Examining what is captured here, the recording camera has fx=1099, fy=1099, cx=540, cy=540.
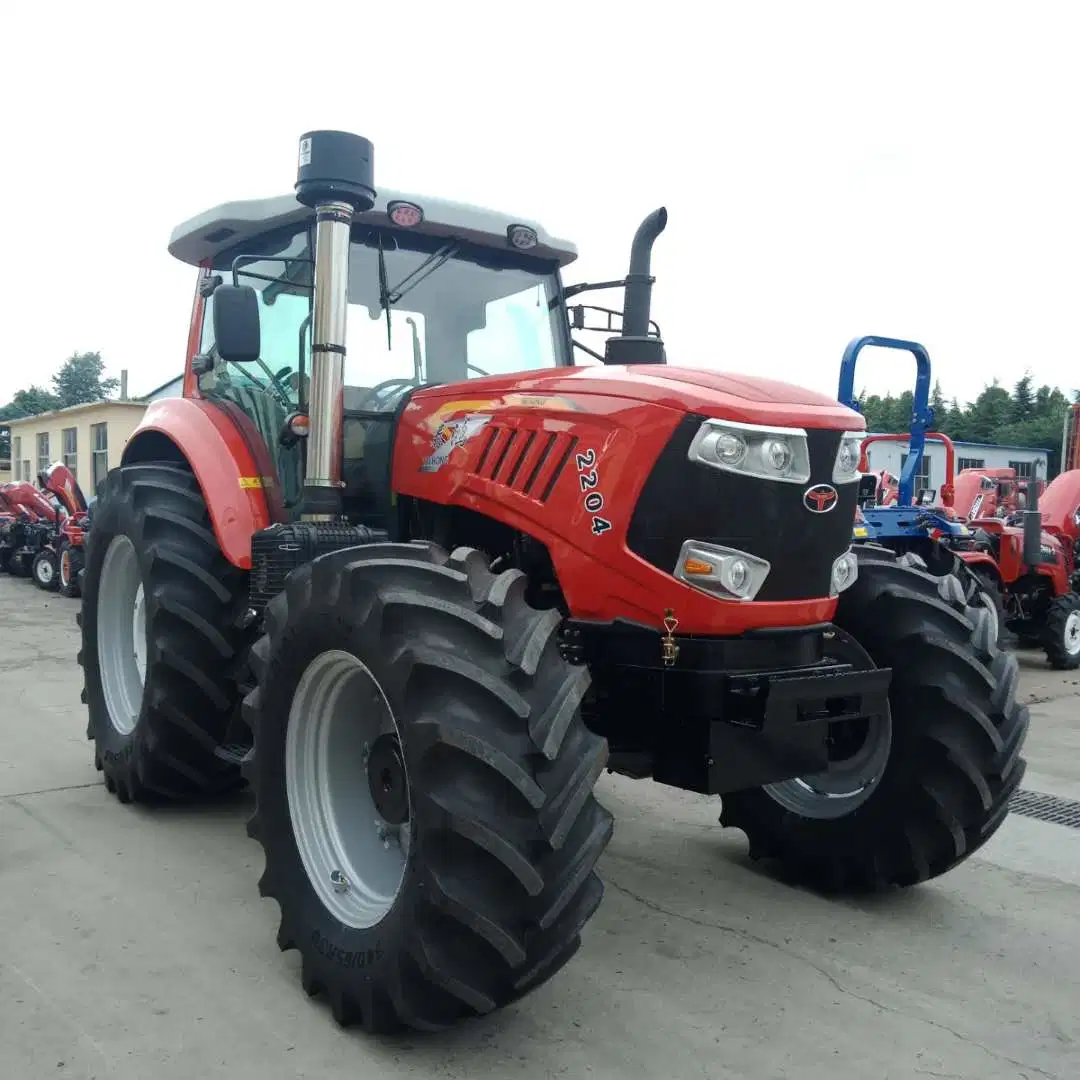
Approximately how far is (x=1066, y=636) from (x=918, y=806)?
7.18 metres

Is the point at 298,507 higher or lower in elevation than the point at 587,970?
higher

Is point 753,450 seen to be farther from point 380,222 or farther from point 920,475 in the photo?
point 920,475

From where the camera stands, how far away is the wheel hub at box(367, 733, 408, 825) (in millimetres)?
3094

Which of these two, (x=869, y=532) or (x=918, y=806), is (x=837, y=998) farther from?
(x=869, y=532)

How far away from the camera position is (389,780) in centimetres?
314

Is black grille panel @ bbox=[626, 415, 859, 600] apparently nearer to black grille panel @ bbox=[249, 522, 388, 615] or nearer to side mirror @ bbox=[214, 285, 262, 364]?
black grille panel @ bbox=[249, 522, 388, 615]

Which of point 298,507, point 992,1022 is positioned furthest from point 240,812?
point 992,1022

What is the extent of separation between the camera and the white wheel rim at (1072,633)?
9.99 metres

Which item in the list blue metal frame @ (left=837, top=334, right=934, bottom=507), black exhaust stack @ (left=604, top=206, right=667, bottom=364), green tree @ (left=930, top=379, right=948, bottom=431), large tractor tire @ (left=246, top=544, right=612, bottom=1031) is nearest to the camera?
large tractor tire @ (left=246, top=544, right=612, bottom=1031)

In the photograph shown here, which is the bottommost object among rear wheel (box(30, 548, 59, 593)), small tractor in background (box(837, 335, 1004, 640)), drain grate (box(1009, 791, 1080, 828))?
rear wheel (box(30, 548, 59, 593))

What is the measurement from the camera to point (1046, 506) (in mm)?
11570

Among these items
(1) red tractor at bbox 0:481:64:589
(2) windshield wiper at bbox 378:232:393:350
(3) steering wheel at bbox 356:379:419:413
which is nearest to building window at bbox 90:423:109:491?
(1) red tractor at bbox 0:481:64:589

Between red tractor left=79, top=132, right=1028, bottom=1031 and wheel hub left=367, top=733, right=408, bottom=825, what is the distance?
2cm

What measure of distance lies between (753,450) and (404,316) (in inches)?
68.5
